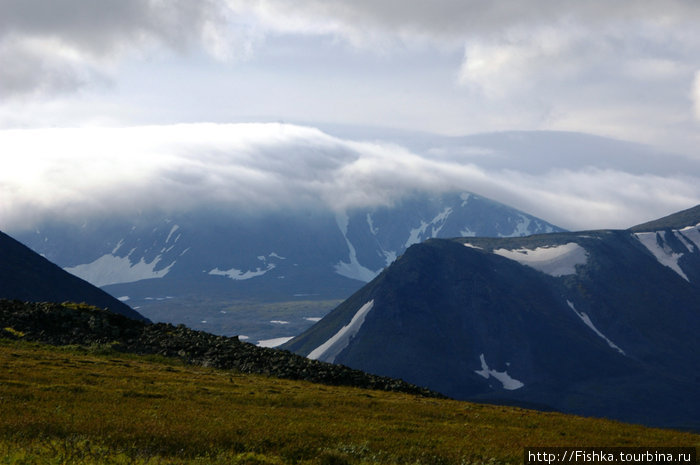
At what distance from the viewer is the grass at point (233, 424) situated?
1208 inches

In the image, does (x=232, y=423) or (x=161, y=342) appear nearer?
(x=232, y=423)

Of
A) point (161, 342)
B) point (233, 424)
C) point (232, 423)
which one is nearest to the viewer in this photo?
point (233, 424)

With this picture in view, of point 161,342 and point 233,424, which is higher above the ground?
point 161,342

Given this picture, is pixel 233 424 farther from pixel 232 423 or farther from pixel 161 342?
pixel 161 342

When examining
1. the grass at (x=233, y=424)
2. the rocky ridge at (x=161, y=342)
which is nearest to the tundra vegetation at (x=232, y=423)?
the grass at (x=233, y=424)

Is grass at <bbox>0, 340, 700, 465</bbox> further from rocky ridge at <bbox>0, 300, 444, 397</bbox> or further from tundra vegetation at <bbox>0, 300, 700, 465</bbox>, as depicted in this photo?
rocky ridge at <bbox>0, 300, 444, 397</bbox>

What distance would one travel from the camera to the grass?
101ft

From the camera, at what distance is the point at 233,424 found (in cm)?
3638

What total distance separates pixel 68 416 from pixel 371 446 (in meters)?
13.9

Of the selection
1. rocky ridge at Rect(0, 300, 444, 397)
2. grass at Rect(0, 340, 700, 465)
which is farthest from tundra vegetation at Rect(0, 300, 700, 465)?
rocky ridge at Rect(0, 300, 444, 397)

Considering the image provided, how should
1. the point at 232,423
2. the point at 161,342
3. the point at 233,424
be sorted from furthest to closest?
the point at 161,342 < the point at 232,423 < the point at 233,424

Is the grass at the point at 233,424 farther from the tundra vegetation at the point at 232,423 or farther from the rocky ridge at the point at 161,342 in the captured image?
the rocky ridge at the point at 161,342

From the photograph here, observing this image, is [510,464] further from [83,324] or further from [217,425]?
[83,324]

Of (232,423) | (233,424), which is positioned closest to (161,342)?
(232,423)
